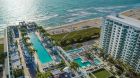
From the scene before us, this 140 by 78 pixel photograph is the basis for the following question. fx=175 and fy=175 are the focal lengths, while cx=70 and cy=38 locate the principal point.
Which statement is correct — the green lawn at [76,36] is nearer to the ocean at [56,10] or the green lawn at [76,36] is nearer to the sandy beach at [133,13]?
the ocean at [56,10]

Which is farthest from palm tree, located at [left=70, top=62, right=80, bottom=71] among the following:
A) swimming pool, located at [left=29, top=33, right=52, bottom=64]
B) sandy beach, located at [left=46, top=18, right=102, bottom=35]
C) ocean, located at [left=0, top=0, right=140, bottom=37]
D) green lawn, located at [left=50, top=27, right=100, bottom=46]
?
ocean, located at [left=0, top=0, right=140, bottom=37]

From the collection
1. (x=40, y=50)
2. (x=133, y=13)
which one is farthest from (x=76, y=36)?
(x=133, y=13)

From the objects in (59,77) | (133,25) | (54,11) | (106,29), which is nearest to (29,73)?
(59,77)

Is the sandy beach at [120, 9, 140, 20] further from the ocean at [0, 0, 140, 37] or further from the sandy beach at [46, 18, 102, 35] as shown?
the sandy beach at [46, 18, 102, 35]

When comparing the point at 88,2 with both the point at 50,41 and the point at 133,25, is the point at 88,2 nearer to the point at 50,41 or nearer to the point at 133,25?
the point at 50,41

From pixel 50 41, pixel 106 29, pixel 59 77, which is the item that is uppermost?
A: pixel 106 29

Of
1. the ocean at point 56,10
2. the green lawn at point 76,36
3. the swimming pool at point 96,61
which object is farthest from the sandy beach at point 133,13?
the swimming pool at point 96,61
